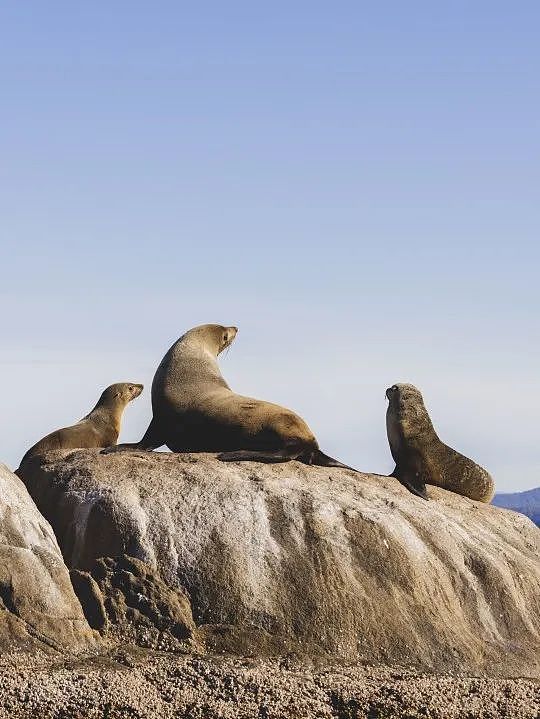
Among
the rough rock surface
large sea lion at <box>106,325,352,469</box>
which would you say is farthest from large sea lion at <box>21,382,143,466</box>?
the rough rock surface

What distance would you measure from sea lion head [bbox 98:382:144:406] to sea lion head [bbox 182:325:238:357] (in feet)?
3.30

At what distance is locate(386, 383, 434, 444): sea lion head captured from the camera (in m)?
16.7

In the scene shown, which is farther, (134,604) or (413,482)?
(413,482)

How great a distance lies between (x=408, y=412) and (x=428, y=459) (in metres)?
0.92

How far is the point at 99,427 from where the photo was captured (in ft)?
54.2

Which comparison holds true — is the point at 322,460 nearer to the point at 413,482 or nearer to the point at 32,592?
the point at 413,482

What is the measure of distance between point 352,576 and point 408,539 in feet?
2.80

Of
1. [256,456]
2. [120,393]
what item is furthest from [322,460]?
[120,393]

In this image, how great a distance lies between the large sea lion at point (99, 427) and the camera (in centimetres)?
1542

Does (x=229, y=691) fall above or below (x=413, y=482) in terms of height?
below

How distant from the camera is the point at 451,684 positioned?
39.2ft

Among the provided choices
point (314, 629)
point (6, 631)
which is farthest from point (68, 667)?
point (314, 629)

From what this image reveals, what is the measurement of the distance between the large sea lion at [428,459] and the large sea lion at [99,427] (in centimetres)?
325

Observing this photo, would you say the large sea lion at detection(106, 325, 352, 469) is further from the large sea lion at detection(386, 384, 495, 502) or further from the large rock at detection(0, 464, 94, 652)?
the large rock at detection(0, 464, 94, 652)
